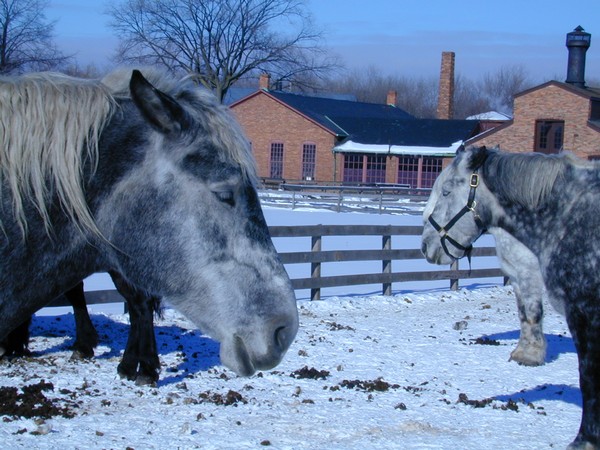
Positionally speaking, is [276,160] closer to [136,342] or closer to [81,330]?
[81,330]

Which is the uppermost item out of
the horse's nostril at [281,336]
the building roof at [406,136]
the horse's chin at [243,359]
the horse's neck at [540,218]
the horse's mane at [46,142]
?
the building roof at [406,136]

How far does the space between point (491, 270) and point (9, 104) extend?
41.3 ft

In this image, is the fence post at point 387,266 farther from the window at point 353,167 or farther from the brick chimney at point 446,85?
the brick chimney at point 446,85

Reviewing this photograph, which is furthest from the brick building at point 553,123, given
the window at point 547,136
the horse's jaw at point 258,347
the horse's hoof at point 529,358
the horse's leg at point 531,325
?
the horse's jaw at point 258,347

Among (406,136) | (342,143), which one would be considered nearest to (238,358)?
(342,143)

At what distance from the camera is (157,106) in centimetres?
204

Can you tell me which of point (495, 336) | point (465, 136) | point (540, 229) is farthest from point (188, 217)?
point (465, 136)

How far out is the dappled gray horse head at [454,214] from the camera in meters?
6.27

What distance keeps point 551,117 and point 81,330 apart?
3354 centimetres

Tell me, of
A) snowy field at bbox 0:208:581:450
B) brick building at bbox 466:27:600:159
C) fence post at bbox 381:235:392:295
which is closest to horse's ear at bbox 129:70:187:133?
snowy field at bbox 0:208:581:450

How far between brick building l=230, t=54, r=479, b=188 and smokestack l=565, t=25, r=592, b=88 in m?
5.78

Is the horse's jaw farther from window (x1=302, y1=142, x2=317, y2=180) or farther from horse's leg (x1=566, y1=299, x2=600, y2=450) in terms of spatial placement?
window (x1=302, y1=142, x2=317, y2=180)

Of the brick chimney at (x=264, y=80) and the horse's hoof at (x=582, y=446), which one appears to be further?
the brick chimney at (x=264, y=80)

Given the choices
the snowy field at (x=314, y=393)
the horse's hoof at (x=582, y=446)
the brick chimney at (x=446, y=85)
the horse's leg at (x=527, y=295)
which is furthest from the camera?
the brick chimney at (x=446, y=85)
